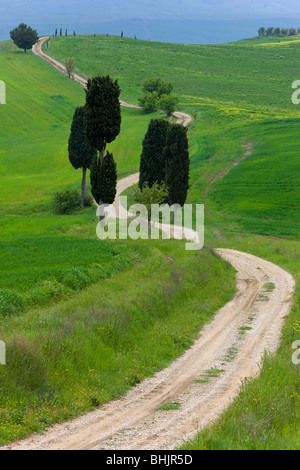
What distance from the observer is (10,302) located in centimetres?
2403

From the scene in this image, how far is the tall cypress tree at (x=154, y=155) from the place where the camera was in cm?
6481

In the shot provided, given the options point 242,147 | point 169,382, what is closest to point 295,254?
point 169,382

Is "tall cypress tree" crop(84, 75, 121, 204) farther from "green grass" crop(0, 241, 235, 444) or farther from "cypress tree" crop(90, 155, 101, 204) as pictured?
"green grass" crop(0, 241, 235, 444)

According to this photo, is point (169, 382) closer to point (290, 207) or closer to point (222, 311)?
point (222, 311)

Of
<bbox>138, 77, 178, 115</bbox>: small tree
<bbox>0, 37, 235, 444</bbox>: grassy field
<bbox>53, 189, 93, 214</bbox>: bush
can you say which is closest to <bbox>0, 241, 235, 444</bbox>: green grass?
<bbox>0, 37, 235, 444</bbox>: grassy field

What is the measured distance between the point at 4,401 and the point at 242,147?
3379 inches

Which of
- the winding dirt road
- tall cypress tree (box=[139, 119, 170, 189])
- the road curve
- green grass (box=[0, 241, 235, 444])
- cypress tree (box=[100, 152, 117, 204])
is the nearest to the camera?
the winding dirt road

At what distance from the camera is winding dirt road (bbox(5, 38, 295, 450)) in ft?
42.0

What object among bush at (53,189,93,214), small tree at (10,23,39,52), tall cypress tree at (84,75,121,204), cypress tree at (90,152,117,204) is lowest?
bush at (53,189,93,214)

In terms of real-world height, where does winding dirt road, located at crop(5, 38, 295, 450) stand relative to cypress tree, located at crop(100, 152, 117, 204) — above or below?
below

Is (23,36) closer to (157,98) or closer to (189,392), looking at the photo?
(157,98)

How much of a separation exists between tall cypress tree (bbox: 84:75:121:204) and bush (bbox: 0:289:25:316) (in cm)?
2277

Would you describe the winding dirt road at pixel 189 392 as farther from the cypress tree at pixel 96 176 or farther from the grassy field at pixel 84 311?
the cypress tree at pixel 96 176

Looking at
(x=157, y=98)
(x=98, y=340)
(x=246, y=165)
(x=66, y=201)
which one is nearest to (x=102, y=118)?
(x=66, y=201)
